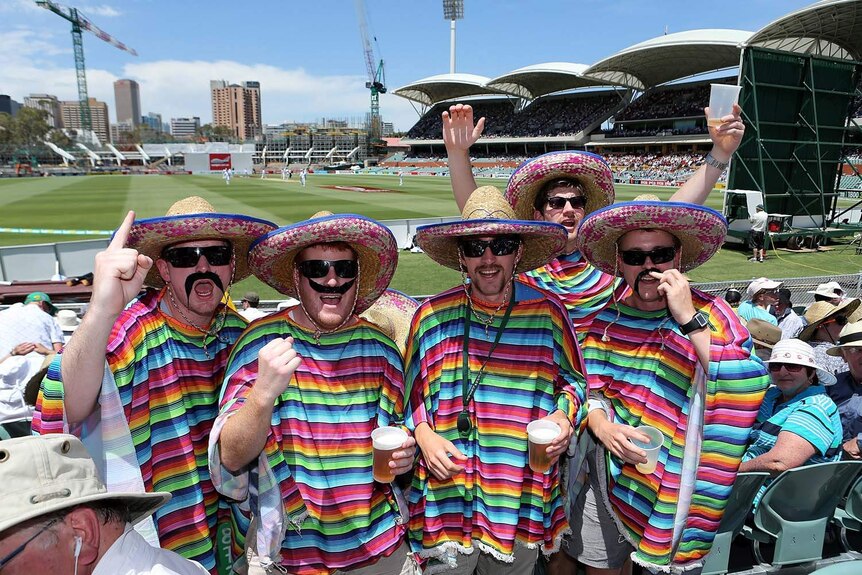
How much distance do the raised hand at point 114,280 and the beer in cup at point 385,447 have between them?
104 cm

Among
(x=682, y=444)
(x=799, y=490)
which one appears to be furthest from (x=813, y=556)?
(x=682, y=444)

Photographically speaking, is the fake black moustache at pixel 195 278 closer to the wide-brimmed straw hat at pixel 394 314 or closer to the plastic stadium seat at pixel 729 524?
the wide-brimmed straw hat at pixel 394 314

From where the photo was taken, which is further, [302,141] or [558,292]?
[302,141]

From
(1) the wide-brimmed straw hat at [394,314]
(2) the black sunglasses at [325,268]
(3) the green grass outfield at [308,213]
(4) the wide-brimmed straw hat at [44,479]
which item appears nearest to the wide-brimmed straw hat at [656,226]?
(2) the black sunglasses at [325,268]

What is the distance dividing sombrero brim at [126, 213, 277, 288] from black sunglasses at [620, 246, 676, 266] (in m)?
1.65

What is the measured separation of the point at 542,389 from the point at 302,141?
136883 millimetres

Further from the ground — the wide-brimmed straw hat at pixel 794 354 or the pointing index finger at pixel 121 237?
the pointing index finger at pixel 121 237

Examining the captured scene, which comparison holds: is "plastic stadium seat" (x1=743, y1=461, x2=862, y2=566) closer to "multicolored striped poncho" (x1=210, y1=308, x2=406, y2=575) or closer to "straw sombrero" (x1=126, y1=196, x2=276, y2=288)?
"multicolored striped poncho" (x1=210, y1=308, x2=406, y2=575)

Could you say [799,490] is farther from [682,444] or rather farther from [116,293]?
[116,293]

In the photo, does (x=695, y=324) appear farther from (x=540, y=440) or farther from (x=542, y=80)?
(x=542, y=80)

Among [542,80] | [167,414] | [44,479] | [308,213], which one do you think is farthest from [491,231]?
[542,80]

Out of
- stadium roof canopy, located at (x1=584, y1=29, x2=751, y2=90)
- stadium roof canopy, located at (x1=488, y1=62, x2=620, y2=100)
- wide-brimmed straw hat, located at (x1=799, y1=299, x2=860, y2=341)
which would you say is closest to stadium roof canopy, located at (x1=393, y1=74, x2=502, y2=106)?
stadium roof canopy, located at (x1=488, y1=62, x2=620, y2=100)

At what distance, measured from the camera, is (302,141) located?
5123 inches

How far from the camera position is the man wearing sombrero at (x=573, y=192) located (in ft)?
9.73
